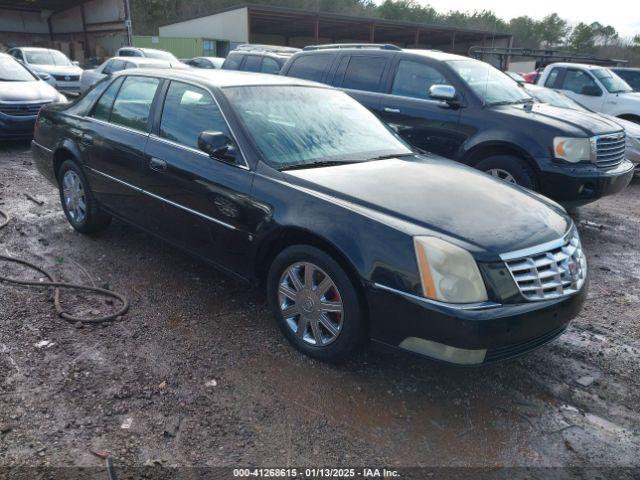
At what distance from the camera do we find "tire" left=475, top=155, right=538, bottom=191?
5.57 metres

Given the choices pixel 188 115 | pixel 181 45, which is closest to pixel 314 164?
pixel 188 115

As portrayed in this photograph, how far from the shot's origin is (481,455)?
2.49m

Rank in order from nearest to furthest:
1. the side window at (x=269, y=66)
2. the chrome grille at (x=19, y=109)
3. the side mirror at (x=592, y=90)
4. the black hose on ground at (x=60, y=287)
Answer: the black hose on ground at (x=60, y=287) < the chrome grille at (x=19, y=109) < the side mirror at (x=592, y=90) < the side window at (x=269, y=66)

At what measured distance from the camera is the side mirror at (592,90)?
10.3 meters

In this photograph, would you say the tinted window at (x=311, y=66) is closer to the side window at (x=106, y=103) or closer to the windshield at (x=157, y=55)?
the side window at (x=106, y=103)

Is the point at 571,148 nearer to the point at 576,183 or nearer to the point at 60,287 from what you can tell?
the point at 576,183

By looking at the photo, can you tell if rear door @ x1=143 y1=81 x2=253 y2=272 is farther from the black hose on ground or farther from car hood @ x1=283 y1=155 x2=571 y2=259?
the black hose on ground

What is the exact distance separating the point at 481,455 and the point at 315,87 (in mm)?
3044

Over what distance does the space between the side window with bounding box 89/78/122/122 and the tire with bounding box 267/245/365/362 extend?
97.4 inches

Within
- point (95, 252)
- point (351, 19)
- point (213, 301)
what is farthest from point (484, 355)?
point (351, 19)

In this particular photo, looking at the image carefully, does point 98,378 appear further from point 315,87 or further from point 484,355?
point 315,87

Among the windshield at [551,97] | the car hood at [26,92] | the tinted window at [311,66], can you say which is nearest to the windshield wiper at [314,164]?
the tinted window at [311,66]

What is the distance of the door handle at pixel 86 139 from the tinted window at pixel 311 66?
3597mm

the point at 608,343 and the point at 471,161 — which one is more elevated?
the point at 471,161
